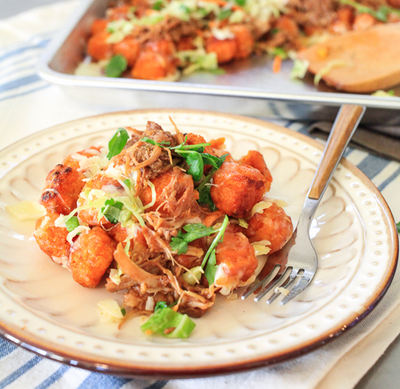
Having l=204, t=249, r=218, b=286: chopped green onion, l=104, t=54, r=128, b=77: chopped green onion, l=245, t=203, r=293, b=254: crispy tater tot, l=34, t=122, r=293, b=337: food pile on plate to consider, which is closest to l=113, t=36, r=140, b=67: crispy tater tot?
l=104, t=54, r=128, b=77: chopped green onion

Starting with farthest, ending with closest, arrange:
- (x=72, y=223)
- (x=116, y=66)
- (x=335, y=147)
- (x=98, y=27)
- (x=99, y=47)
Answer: (x=98, y=27) → (x=99, y=47) → (x=116, y=66) → (x=335, y=147) → (x=72, y=223)

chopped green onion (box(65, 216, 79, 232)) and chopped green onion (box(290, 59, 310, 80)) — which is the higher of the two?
chopped green onion (box(65, 216, 79, 232))

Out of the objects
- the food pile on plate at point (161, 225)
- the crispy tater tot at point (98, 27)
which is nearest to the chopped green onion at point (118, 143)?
the food pile on plate at point (161, 225)

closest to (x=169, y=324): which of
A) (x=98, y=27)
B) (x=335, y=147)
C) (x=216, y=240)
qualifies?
(x=216, y=240)

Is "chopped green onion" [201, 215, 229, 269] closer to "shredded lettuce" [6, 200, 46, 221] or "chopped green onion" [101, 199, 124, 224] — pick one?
"chopped green onion" [101, 199, 124, 224]

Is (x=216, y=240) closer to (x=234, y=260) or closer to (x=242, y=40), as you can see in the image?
(x=234, y=260)

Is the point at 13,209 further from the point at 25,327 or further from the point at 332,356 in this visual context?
the point at 332,356
